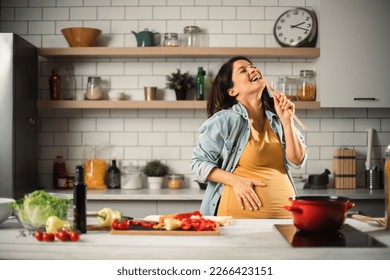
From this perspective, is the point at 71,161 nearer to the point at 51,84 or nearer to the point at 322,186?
the point at 51,84

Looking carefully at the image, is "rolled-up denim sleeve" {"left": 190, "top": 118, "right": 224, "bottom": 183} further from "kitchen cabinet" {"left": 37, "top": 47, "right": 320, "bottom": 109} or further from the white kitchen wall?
the white kitchen wall

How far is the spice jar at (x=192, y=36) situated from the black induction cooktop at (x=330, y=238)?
243cm

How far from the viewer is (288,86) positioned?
3.90 meters

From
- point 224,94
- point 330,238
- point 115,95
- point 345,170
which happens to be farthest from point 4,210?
point 345,170

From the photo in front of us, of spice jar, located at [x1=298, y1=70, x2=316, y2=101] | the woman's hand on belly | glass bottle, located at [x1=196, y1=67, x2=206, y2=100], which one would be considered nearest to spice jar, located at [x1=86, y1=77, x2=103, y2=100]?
glass bottle, located at [x1=196, y1=67, x2=206, y2=100]

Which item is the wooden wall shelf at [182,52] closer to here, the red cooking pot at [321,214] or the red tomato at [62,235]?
the red cooking pot at [321,214]

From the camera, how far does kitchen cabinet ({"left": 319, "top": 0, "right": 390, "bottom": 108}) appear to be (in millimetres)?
3758

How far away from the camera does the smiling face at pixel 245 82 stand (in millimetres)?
2447

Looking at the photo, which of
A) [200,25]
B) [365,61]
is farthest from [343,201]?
[200,25]

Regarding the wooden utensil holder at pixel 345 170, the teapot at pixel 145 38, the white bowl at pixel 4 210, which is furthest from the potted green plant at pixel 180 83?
the white bowl at pixel 4 210

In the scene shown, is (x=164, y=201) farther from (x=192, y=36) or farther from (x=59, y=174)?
(x=192, y=36)

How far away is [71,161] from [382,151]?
2.30 m

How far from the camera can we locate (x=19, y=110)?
141 inches

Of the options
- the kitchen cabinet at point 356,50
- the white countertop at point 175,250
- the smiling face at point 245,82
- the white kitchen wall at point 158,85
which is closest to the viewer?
the white countertop at point 175,250
